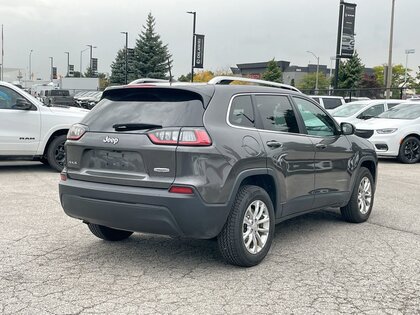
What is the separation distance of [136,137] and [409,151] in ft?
36.5

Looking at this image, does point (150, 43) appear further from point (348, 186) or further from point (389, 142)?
point (348, 186)

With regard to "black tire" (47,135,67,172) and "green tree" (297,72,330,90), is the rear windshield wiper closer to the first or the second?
"black tire" (47,135,67,172)

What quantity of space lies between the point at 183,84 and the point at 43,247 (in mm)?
2232

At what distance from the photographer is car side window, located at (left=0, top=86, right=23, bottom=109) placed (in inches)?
402

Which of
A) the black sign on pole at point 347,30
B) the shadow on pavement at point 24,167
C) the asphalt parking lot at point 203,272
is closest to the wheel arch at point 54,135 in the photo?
the shadow on pavement at point 24,167

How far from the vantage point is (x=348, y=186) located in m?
6.35

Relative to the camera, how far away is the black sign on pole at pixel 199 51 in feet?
141

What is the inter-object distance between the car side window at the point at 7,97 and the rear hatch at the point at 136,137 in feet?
19.4

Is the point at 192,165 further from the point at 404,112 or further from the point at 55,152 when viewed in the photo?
the point at 404,112

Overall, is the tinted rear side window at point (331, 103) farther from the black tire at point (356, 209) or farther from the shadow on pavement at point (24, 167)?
the black tire at point (356, 209)

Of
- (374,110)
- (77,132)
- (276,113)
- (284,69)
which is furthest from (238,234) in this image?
(284,69)

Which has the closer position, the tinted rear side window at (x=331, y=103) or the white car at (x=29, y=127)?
the white car at (x=29, y=127)

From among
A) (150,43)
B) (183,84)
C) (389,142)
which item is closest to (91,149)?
(183,84)

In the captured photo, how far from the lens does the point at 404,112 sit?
47.8 ft
